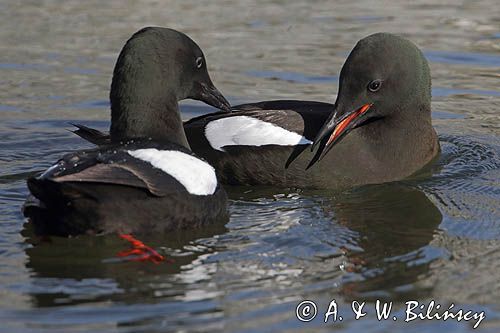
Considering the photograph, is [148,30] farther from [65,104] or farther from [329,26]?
[329,26]

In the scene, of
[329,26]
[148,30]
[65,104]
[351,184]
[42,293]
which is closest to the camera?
[42,293]

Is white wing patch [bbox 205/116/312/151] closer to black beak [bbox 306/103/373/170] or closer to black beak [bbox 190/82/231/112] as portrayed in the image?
black beak [bbox 306/103/373/170]

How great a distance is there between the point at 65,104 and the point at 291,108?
10.4ft

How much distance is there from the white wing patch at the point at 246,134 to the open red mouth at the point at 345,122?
248 millimetres

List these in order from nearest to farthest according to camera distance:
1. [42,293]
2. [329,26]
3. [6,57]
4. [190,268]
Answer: [42,293]
[190,268]
[6,57]
[329,26]

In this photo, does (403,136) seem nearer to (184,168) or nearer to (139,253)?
(184,168)

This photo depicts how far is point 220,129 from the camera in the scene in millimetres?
9359

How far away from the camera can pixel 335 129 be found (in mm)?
8914

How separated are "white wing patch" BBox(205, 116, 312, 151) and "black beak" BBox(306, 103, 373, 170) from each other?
15cm

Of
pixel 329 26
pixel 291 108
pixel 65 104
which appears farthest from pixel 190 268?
pixel 329 26

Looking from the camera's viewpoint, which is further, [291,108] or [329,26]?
[329,26]

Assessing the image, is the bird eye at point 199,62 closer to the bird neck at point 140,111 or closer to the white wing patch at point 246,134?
the bird neck at point 140,111

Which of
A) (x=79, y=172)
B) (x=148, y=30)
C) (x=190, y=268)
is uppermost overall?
(x=148, y=30)

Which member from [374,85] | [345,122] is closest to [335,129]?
[345,122]
